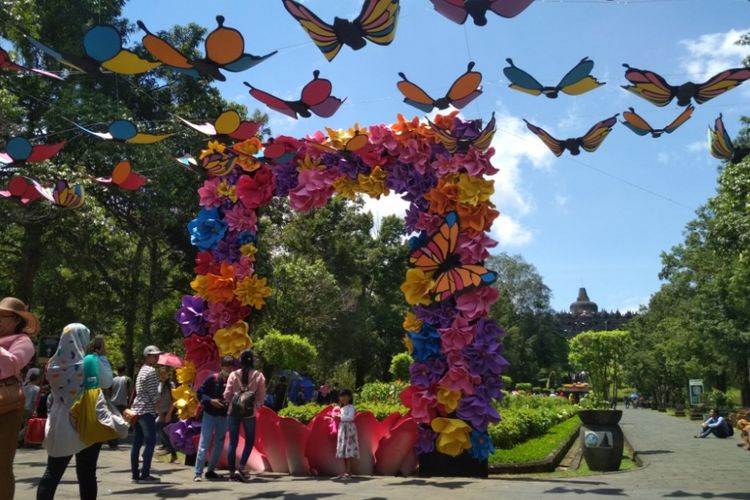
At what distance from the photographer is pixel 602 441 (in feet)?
31.0

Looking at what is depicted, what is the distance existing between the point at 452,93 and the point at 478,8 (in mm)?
1754

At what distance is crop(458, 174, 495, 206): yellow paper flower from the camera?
862 cm

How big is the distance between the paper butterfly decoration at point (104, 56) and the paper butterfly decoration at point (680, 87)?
16.7ft

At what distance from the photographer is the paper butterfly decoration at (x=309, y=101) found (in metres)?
7.29

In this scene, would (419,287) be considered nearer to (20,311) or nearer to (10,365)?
(20,311)

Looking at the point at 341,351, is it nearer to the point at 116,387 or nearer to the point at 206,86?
the point at 206,86

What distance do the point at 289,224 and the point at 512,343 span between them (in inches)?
1490

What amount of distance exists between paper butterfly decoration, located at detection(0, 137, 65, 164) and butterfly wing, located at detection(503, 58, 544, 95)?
5971 millimetres

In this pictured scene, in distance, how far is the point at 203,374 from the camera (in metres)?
9.79

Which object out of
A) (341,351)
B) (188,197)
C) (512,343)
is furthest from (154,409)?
(512,343)

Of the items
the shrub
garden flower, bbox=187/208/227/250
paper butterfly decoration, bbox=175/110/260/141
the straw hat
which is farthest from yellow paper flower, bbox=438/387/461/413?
the shrub

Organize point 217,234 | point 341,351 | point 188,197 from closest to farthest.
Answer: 1. point 217,234
2. point 188,197
3. point 341,351

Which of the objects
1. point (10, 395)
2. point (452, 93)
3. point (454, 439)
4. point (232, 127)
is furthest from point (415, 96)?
point (10, 395)

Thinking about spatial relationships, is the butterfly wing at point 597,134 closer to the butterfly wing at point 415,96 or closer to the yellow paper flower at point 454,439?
the butterfly wing at point 415,96
